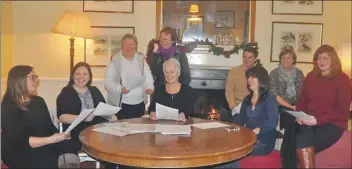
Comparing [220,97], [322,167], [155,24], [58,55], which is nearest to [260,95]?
[322,167]

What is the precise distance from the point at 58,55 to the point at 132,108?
2084 millimetres

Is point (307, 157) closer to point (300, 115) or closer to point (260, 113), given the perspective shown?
point (300, 115)

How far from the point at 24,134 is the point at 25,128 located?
73 mm

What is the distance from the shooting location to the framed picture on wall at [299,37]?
16.5 feet

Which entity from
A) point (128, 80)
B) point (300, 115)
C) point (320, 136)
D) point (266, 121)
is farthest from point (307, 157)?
point (128, 80)

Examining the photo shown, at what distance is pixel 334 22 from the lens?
506 centimetres

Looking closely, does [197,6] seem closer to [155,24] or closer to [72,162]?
[155,24]

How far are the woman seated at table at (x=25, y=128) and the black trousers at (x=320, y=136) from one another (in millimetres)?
1731

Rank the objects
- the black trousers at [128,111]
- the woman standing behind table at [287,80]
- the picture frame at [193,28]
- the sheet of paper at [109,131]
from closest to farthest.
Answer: the sheet of paper at [109,131], the black trousers at [128,111], the woman standing behind table at [287,80], the picture frame at [193,28]

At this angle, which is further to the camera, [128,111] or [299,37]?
[299,37]

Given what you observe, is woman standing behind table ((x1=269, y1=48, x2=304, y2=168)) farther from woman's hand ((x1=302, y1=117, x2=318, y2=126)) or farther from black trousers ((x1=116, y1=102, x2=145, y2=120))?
black trousers ((x1=116, y1=102, x2=145, y2=120))

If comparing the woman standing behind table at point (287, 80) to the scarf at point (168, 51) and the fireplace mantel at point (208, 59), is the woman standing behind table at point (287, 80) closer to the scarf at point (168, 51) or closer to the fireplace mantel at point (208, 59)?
the scarf at point (168, 51)

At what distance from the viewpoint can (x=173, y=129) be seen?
2.27 meters

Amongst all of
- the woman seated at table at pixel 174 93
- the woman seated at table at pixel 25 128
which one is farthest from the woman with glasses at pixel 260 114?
the woman seated at table at pixel 25 128
